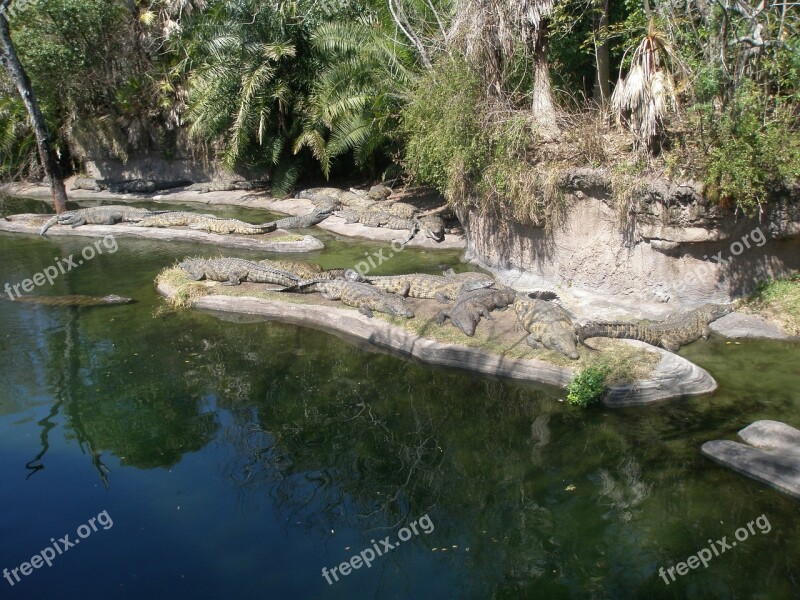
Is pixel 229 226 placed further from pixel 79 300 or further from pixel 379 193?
pixel 79 300

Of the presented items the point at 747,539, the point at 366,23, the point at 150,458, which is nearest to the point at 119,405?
the point at 150,458

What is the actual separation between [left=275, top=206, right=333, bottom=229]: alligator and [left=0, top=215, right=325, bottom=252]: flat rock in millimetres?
547

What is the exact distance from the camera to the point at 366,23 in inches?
645

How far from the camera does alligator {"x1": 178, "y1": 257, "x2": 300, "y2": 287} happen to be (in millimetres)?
11250

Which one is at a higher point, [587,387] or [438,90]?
[438,90]

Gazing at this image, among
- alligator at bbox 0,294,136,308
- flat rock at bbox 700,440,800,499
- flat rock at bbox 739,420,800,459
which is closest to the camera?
flat rock at bbox 700,440,800,499

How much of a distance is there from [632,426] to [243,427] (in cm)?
416

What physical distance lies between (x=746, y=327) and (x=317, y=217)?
10.3 metres

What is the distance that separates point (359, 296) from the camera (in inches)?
398

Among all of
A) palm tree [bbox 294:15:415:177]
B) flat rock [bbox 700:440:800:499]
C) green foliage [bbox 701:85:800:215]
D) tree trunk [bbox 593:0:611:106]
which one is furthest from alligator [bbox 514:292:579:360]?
palm tree [bbox 294:15:415:177]

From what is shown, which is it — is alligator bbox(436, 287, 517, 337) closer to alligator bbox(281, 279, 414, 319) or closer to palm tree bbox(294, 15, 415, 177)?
alligator bbox(281, 279, 414, 319)

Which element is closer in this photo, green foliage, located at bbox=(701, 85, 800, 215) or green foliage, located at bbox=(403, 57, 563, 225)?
green foliage, located at bbox=(701, 85, 800, 215)

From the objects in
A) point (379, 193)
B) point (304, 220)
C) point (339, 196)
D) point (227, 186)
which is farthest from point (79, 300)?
point (227, 186)

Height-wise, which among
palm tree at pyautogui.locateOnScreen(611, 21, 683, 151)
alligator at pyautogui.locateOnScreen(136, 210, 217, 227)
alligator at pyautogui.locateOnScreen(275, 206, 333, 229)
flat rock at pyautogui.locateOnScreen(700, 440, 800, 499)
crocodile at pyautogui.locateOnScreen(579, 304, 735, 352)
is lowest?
flat rock at pyautogui.locateOnScreen(700, 440, 800, 499)
